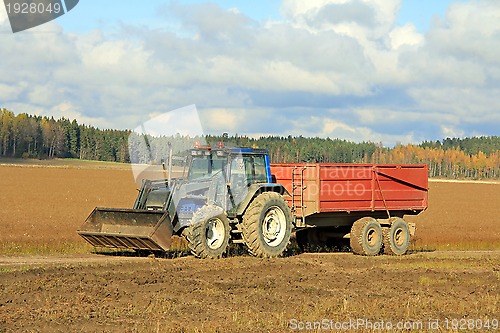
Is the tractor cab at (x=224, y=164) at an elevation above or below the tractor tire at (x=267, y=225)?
above

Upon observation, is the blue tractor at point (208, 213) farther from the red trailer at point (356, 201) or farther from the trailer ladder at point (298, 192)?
the red trailer at point (356, 201)

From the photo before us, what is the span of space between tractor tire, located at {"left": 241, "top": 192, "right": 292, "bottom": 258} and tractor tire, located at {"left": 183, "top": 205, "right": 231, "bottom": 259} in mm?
595

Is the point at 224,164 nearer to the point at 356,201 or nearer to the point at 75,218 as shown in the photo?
the point at 356,201

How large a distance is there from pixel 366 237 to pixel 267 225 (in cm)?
343

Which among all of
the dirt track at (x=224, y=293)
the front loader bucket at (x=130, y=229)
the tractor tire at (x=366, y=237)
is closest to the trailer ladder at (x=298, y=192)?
the tractor tire at (x=366, y=237)

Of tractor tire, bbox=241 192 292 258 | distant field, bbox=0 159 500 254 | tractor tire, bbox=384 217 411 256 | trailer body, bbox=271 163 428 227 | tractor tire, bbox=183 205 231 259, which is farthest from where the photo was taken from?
distant field, bbox=0 159 500 254

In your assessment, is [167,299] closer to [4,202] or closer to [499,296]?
[499,296]

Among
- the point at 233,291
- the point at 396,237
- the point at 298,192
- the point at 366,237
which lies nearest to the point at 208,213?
the point at 298,192

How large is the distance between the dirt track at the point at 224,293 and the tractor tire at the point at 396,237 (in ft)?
9.62

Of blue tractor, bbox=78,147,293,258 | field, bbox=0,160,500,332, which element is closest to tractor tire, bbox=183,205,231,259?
blue tractor, bbox=78,147,293,258

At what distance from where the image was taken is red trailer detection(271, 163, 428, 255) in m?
18.7

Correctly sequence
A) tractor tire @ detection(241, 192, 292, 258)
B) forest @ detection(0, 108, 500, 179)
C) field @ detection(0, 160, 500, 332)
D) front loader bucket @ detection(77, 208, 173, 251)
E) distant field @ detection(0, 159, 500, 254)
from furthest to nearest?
1. forest @ detection(0, 108, 500, 179)
2. distant field @ detection(0, 159, 500, 254)
3. tractor tire @ detection(241, 192, 292, 258)
4. front loader bucket @ detection(77, 208, 173, 251)
5. field @ detection(0, 160, 500, 332)

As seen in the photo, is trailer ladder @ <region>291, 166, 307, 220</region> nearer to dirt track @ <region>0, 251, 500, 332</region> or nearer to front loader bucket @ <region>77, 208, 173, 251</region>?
dirt track @ <region>0, 251, 500, 332</region>

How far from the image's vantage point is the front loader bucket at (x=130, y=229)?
15312 millimetres
